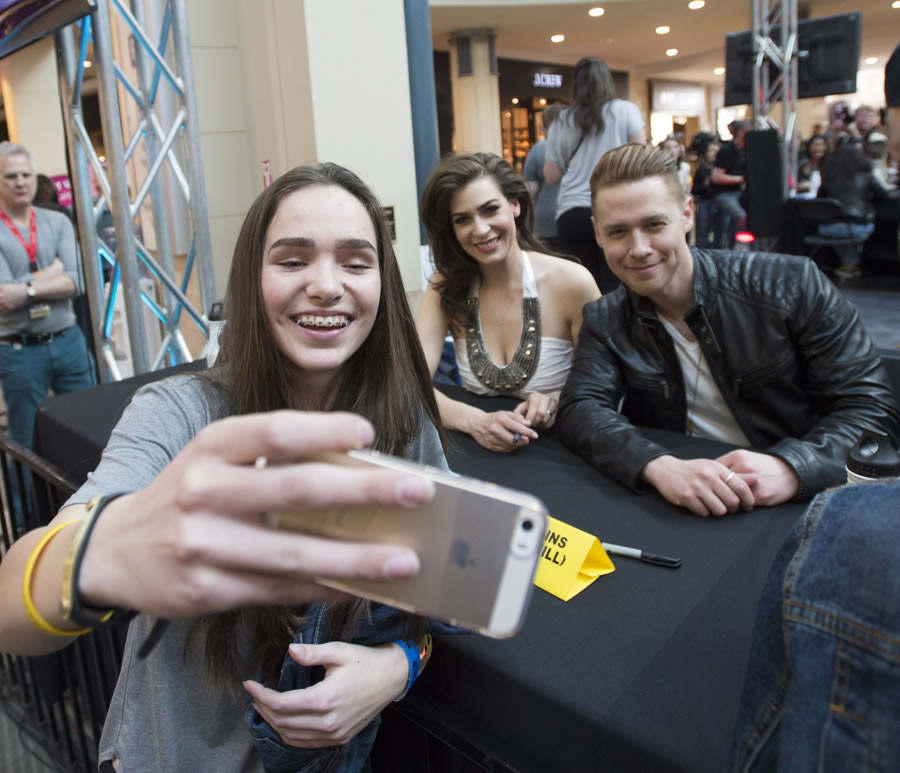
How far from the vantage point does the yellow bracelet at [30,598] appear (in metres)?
0.54

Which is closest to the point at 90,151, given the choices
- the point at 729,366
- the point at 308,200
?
the point at 308,200

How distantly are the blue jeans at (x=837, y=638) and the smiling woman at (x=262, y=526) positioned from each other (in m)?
0.26

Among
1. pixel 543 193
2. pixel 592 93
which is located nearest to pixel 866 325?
pixel 543 193

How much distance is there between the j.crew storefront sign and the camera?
1399cm

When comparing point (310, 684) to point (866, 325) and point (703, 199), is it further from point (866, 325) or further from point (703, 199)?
point (703, 199)

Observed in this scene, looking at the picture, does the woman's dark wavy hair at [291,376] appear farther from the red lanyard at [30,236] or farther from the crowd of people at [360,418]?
the red lanyard at [30,236]

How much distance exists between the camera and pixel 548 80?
14281 millimetres

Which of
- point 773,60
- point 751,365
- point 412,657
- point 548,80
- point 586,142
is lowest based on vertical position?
point 412,657

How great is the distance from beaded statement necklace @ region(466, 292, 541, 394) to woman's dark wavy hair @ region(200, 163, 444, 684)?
110cm

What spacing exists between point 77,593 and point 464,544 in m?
0.28

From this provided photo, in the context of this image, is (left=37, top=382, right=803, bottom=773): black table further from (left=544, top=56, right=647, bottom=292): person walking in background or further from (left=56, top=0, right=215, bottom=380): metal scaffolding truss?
(left=544, top=56, right=647, bottom=292): person walking in background

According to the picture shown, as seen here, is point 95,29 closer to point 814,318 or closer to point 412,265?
point 412,265

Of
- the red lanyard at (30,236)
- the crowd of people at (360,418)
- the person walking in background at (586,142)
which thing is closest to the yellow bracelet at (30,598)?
the crowd of people at (360,418)

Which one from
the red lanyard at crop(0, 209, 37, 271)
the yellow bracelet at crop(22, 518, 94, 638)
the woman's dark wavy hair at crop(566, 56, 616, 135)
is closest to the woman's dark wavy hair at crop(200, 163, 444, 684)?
the yellow bracelet at crop(22, 518, 94, 638)
